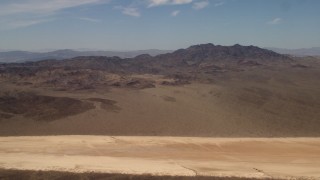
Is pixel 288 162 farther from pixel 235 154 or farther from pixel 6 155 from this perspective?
pixel 6 155

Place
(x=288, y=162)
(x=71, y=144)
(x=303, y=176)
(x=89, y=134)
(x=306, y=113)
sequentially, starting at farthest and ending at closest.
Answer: (x=306, y=113), (x=89, y=134), (x=71, y=144), (x=288, y=162), (x=303, y=176)

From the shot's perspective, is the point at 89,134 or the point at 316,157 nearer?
the point at 316,157

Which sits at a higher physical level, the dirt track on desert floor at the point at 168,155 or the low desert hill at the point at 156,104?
the low desert hill at the point at 156,104

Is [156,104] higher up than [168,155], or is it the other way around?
[156,104]

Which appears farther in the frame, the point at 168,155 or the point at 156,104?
the point at 156,104

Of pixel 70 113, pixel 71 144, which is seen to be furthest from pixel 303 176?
pixel 70 113

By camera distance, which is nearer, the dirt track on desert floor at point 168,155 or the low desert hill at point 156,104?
the dirt track on desert floor at point 168,155
